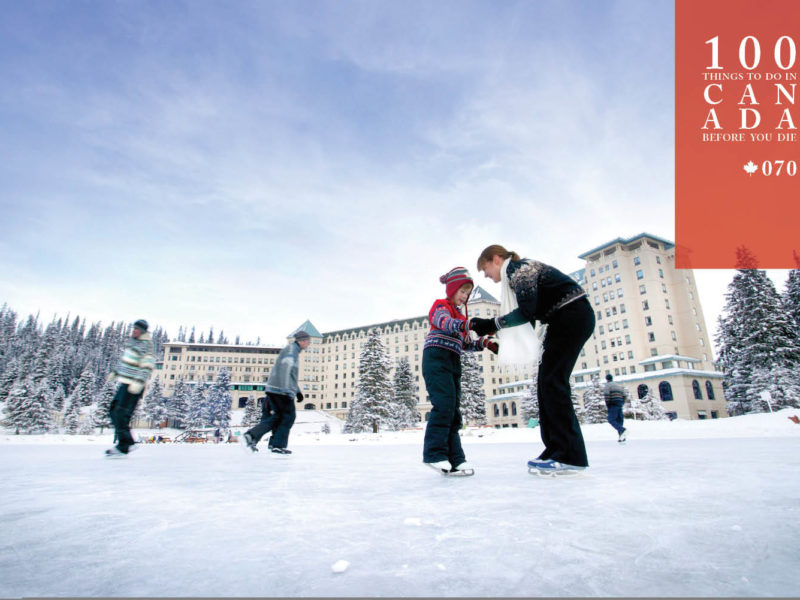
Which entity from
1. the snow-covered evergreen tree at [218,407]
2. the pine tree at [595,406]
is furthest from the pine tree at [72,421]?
the pine tree at [595,406]

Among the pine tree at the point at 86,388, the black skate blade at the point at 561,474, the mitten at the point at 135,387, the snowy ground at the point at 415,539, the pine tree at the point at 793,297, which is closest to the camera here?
the snowy ground at the point at 415,539

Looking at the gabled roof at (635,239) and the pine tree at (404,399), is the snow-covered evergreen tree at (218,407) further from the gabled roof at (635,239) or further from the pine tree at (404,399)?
the gabled roof at (635,239)

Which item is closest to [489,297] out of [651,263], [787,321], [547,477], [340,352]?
[651,263]

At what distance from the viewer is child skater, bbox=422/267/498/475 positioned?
4121mm

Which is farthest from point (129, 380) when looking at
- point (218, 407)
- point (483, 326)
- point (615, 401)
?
point (218, 407)

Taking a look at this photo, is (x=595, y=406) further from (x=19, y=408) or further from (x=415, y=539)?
(x=19, y=408)

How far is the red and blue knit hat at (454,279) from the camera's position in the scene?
4548 mm

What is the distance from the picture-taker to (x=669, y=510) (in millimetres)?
2094

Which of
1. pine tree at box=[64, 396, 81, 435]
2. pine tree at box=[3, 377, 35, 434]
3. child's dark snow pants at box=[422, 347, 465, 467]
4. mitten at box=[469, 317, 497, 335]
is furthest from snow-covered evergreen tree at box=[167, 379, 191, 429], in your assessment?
mitten at box=[469, 317, 497, 335]

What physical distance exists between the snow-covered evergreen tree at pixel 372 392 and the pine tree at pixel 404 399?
12.2 ft

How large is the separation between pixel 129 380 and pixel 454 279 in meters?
5.40

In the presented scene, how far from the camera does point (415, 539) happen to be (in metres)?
1.68

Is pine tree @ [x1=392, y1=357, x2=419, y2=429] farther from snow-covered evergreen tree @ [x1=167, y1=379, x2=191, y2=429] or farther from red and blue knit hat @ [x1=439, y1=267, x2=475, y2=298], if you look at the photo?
snow-covered evergreen tree @ [x1=167, y1=379, x2=191, y2=429]

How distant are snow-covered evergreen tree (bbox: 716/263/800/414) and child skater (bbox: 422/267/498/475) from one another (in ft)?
122
